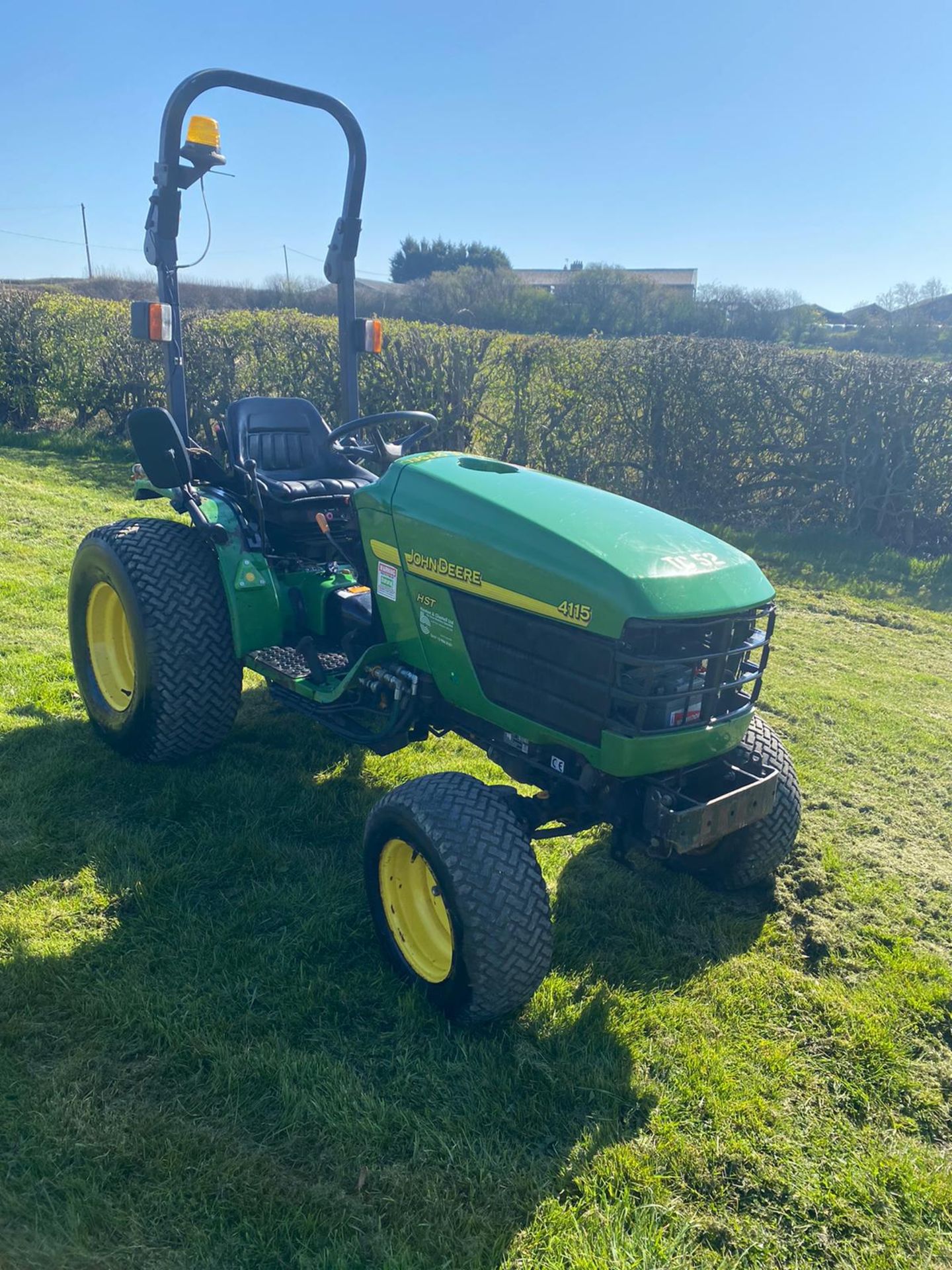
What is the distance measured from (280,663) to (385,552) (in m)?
0.75

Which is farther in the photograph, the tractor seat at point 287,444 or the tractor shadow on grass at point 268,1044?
the tractor seat at point 287,444

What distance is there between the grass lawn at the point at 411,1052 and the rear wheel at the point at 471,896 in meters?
0.13

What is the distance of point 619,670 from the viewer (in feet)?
8.16

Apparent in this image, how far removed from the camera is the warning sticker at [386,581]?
3.17m

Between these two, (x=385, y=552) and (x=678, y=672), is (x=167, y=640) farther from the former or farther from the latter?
(x=678, y=672)

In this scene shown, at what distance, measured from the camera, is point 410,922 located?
2814 mm

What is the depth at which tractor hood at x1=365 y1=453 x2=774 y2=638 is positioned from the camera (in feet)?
8.09

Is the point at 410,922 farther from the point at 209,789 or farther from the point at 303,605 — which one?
the point at 303,605

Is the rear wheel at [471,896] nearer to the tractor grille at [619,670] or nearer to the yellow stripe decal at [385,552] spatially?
the tractor grille at [619,670]

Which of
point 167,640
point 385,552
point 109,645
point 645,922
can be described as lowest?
point 645,922

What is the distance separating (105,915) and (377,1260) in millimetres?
1463

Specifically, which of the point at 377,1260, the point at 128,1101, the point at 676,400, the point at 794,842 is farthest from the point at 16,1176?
the point at 676,400

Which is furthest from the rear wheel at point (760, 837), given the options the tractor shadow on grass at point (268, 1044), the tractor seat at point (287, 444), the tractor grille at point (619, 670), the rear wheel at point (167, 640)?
the tractor seat at point (287, 444)

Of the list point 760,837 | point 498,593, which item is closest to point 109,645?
point 498,593
